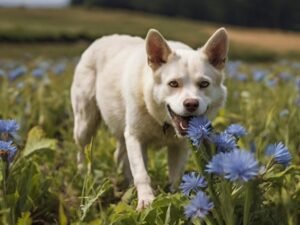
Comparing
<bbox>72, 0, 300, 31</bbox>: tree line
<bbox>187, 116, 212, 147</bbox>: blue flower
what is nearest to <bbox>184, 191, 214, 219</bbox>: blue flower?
<bbox>187, 116, 212, 147</bbox>: blue flower

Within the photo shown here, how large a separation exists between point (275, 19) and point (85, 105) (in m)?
90.5

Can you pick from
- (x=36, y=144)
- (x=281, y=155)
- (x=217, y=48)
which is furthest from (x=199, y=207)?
(x=36, y=144)

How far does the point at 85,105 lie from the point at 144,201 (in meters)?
2.16

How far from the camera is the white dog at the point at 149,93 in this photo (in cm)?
401

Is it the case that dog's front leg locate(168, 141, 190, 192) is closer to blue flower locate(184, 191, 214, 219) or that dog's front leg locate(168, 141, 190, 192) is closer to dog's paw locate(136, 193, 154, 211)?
dog's paw locate(136, 193, 154, 211)

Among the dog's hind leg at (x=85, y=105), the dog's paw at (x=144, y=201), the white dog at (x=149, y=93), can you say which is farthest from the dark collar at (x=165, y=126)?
the dog's hind leg at (x=85, y=105)

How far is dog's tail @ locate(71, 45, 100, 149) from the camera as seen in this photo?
5754 millimetres

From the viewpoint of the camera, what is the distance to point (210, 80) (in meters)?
4.09

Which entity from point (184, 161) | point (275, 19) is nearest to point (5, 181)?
point (184, 161)

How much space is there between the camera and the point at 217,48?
4199 millimetres

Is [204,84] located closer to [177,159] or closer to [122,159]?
[177,159]

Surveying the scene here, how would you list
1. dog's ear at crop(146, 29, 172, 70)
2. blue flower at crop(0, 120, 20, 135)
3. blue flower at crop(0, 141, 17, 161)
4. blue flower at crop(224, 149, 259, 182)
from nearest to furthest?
blue flower at crop(224, 149, 259, 182) < blue flower at crop(0, 141, 17, 161) < blue flower at crop(0, 120, 20, 135) < dog's ear at crop(146, 29, 172, 70)

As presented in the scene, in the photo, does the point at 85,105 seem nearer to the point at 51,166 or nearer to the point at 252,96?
the point at 51,166

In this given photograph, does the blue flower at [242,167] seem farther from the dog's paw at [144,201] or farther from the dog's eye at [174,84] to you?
the dog's eye at [174,84]
